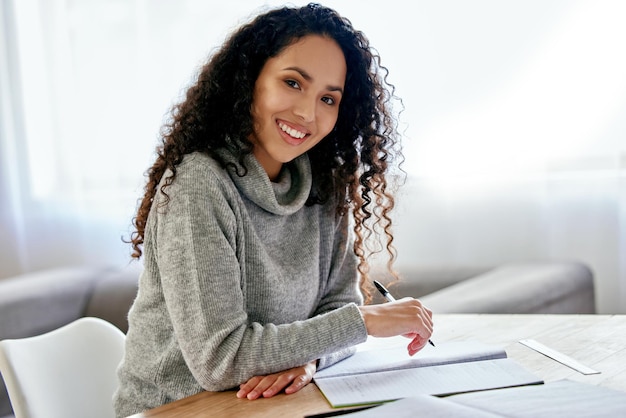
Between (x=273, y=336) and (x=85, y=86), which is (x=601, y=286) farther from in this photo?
(x=85, y=86)

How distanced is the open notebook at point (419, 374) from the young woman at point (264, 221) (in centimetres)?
4

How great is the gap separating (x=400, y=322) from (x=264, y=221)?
0.28 m

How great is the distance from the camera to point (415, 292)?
279 centimetres

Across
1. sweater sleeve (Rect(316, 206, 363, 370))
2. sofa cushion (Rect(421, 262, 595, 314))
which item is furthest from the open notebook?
sofa cushion (Rect(421, 262, 595, 314))

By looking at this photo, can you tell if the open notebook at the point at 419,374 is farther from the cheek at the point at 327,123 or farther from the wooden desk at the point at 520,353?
the cheek at the point at 327,123

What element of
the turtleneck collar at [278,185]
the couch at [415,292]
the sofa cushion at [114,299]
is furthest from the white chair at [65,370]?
the sofa cushion at [114,299]

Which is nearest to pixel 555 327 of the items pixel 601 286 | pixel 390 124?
pixel 390 124

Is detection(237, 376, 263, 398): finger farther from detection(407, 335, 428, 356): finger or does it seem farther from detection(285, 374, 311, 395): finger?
detection(407, 335, 428, 356): finger

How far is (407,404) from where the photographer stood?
3.18ft

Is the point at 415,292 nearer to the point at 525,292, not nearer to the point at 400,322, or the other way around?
the point at 525,292

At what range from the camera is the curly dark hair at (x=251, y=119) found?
1351mm

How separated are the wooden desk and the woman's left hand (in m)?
0.01

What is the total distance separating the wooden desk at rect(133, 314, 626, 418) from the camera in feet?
3.48

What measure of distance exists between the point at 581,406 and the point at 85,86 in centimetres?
274
